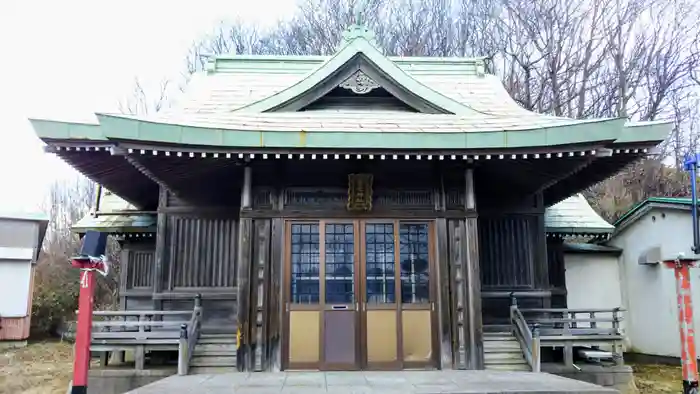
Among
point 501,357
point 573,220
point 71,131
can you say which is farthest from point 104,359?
point 573,220

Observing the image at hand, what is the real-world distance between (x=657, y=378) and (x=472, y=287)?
5581 mm

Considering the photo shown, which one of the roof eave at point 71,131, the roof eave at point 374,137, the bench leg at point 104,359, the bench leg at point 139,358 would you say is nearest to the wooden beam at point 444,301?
the roof eave at point 374,137

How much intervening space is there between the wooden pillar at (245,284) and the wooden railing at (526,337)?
4.43 m

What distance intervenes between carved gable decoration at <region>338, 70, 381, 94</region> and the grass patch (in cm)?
745

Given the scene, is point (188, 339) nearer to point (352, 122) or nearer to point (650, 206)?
point (352, 122)

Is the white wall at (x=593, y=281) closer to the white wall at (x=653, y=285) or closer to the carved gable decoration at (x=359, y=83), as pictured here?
the white wall at (x=653, y=285)

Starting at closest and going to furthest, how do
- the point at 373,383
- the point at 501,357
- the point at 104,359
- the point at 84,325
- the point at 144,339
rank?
the point at 84,325 < the point at 373,383 < the point at 144,339 < the point at 501,357 < the point at 104,359

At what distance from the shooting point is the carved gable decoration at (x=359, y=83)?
9.38 meters

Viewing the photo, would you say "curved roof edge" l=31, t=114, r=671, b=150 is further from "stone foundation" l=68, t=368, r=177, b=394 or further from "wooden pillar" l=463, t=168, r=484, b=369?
"stone foundation" l=68, t=368, r=177, b=394

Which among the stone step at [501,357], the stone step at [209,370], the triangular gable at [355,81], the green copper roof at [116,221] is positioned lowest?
the stone step at [209,370]

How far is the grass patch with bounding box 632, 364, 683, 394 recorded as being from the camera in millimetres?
9594

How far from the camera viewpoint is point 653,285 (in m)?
12.5

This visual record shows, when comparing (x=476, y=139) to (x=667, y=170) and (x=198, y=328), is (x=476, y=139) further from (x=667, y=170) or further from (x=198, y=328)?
(x=667, y=170)

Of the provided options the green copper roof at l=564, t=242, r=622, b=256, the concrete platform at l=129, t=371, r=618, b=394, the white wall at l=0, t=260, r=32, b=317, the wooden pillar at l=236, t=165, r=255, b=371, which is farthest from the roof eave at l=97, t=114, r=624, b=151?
the white wall at l=0, t=260, r=32, b=317
